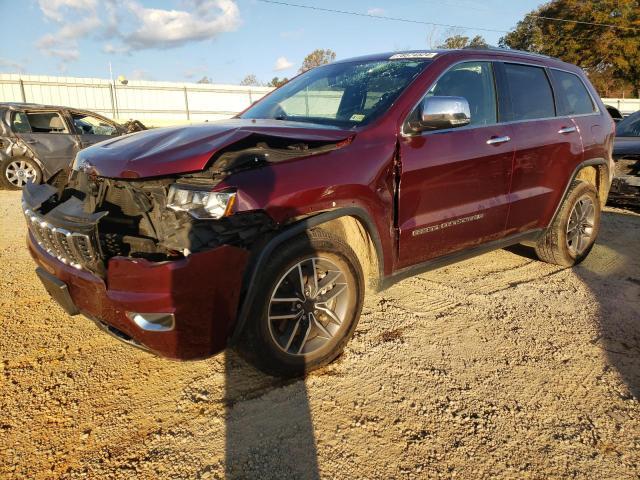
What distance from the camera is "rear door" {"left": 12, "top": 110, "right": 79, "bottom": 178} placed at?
8383mm

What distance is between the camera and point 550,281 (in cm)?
421

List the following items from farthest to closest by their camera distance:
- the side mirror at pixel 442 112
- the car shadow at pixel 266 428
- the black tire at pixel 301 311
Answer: the side mirror at pixel 442 112
the black tire at pixel 301 311
the car shadow at pixel 266 428

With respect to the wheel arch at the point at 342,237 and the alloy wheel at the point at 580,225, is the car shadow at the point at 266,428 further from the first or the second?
the alloy wheel at the point at 580,225

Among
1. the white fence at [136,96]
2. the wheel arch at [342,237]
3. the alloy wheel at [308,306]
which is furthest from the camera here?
the white fence at [136,96]

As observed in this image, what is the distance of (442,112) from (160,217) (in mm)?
1780

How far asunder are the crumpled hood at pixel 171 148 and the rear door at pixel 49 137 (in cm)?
676

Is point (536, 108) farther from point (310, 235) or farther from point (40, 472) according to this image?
point (40, 472)

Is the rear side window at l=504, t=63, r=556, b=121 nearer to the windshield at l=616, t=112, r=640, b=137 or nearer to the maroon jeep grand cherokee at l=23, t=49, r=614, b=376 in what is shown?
the maroon jeep grand cherokee at l=23, t=49, r=614, b=376

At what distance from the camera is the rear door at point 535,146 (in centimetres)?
370

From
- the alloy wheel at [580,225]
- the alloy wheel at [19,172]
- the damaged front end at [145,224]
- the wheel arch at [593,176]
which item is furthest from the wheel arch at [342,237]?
the alloy wheel at [19,172]

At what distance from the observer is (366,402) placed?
2.49m

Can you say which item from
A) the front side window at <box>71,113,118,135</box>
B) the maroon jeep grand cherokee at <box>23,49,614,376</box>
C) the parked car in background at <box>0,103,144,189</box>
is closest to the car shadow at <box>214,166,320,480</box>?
the maroon jeep grand cherokee at <box>23,49,614,376</box>

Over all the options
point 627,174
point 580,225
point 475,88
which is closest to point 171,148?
→ point 475,88

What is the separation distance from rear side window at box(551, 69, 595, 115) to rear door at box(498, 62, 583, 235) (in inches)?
5.6
